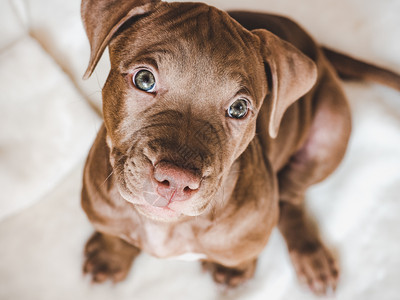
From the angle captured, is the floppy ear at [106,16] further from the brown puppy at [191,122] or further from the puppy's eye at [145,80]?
the puppy's eye at [145,80]

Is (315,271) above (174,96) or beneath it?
beneath

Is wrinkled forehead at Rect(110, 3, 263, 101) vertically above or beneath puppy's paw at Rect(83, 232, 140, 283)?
above

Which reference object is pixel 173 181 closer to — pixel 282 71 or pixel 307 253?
pixel 282 71

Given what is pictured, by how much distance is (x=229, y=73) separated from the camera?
1.80m

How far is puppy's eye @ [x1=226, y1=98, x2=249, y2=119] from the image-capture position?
1.90 metres

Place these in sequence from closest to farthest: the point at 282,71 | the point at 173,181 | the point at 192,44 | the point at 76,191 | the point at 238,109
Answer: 1. the point at 173,181
2. the point at 192,44
3. the point at 238,109
4. the point at 282,71
5. the point at 76,191

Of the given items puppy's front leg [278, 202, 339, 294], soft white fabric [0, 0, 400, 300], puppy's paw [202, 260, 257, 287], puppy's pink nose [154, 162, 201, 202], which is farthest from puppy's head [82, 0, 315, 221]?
puppy's front leg [278, 202, 339, 294]

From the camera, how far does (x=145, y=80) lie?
1818 mm

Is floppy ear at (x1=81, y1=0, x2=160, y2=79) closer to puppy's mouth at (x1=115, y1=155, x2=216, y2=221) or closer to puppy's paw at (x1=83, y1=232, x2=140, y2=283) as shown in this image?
puppy's mouth at (x1=115, y1=155, x2=216, y2=221)

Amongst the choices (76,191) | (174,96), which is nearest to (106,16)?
(174,96)

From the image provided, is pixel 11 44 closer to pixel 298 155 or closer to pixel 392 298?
pixel 298 155

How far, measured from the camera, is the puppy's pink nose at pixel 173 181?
159cm

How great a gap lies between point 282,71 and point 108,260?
5.67 feet

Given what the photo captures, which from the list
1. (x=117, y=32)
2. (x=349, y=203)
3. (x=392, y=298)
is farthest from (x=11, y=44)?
(x=392, y=298)
